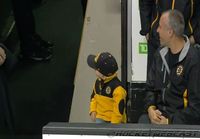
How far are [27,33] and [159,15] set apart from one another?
3.46 metres

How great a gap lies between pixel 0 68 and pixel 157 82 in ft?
5.90

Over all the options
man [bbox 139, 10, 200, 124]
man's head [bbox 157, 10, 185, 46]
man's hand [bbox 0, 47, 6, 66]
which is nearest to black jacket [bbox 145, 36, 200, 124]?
man [bbox 139, 10, 200, 124]

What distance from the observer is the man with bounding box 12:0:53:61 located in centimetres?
854

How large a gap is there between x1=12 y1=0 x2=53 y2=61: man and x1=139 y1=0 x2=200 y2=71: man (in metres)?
3.13

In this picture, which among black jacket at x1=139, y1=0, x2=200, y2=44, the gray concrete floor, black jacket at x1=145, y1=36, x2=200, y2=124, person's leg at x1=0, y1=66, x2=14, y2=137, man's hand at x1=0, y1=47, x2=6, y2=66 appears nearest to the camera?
black jacket at x1=145, y1=36, x2=200, y2=124

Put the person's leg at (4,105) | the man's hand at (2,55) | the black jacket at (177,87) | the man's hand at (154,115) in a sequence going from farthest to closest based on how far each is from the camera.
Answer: the person's leg at (4,105) → the man's hand at (2,55) → the man's hand at (154,115) → the black jacket at (177,87)

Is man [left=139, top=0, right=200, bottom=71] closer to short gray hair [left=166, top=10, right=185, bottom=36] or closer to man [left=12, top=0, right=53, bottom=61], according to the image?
short gray hair [left=166, top=10, right=185, bottom=36]

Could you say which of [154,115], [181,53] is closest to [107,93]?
[154,115]

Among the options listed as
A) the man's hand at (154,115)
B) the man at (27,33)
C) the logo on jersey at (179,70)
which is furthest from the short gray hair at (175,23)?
the man at (27,33)

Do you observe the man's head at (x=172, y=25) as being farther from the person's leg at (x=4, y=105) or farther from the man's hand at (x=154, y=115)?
the person's leg at (x=4, y=105)

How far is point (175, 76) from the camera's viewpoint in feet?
16.1

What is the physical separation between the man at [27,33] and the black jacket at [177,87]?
12.1 ft

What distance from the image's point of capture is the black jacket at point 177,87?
15.9 ft

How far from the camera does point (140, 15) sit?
569 cm
